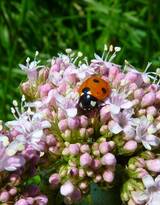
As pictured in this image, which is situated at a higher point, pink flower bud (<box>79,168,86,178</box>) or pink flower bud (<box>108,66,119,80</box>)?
pink flower bud (<box>108,66,119,80</box>)

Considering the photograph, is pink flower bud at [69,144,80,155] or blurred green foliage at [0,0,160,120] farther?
blurred green foliage at [0,0,160,120]

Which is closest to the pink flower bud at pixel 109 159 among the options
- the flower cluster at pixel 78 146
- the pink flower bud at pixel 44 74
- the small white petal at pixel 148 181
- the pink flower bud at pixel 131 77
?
the flower cluster at pixel 78 146

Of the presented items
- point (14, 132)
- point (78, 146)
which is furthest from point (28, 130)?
point (78, 146)

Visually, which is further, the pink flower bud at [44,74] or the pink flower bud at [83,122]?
the pink flower bud at [44,74]

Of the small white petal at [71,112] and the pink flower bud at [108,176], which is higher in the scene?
the small white petal at [71,112]

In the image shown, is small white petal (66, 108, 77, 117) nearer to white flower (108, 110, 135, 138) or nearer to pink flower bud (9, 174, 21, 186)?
white flower (108, 110, 135, 138)

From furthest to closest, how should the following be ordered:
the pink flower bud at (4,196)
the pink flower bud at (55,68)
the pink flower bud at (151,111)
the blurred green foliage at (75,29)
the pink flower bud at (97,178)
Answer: the blurred green foliage at (75,29) → the pink flower bud at (55,68) → the pink flower bud at (151,111) → the pink flower bud at (97,178) → the pink flower bud at (4,196)

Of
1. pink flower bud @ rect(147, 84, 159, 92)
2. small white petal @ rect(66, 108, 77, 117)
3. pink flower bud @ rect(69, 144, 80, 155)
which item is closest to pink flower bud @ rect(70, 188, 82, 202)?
pink flower bud @ rect(69, 144, 80, 155)

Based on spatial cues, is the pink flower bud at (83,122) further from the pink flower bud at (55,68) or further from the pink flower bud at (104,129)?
the pink flower bud at (55,68)
